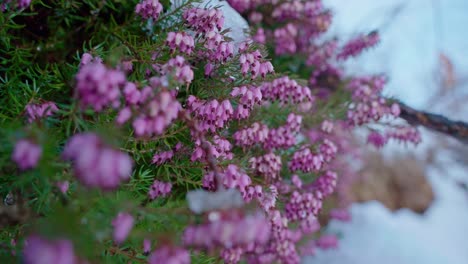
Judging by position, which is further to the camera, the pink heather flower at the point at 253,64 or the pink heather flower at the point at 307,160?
the pink heather flower at the point at 307,160

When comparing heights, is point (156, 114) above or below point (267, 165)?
above

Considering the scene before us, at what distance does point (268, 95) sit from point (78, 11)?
1164 mm

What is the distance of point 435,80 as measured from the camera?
6680 millimetres

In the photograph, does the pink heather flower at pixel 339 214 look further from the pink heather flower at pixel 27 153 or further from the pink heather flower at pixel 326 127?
the pink heather flower at pixel 27 153

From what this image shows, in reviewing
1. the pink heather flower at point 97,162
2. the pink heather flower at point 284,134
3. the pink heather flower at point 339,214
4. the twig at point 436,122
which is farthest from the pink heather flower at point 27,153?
the pink heather flower at point 339,214

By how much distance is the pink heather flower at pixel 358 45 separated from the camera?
111 inches

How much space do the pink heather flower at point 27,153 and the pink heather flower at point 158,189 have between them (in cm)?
87

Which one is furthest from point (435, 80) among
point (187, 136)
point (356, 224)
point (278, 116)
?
point (187, 136)

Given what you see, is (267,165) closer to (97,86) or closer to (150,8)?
(150,8)

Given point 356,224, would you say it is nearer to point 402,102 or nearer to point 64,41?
point 402,102

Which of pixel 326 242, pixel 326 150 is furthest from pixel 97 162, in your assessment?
pixel 326 242

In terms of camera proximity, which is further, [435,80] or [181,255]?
[435,80]

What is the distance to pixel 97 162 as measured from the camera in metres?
0.60

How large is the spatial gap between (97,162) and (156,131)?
0.79 feet
